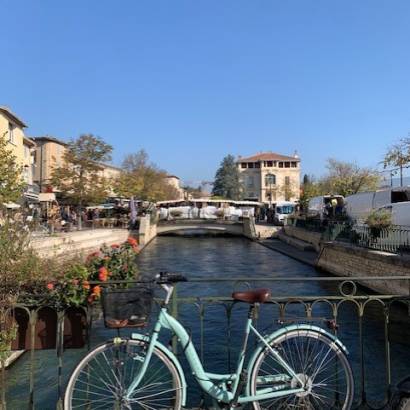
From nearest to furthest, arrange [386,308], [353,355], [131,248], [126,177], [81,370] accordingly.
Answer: [81,370]
[386,308]
[131,248]
[353,355]
[126,177]

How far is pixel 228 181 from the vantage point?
112062 millimetres

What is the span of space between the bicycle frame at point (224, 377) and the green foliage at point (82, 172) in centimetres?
3903

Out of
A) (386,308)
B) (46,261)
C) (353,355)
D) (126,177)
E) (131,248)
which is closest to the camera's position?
(386,308)

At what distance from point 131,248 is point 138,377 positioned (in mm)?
1632

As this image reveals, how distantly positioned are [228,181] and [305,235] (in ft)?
247

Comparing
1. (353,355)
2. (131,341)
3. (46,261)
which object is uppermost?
(46,261)

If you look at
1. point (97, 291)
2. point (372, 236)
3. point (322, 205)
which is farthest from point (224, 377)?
point (322, 205)

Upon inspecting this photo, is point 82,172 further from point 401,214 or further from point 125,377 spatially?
Answer: point 125,377

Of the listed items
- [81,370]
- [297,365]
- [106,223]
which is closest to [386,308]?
[297,365]

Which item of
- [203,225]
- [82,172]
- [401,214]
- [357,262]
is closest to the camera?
[401,214]

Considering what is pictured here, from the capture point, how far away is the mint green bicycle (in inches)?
142

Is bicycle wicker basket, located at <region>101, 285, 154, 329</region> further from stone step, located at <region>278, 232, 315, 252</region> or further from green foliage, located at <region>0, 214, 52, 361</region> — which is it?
stone step, located at <region>278, 232, 315, 252</region>

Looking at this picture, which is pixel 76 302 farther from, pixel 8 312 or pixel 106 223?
pixel 106 223

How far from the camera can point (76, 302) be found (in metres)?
4.05
